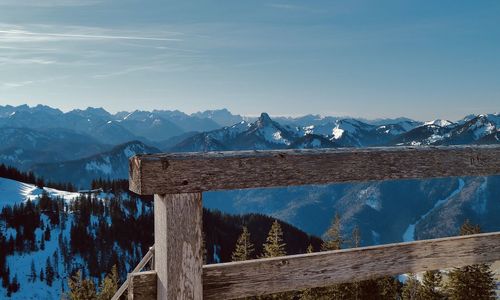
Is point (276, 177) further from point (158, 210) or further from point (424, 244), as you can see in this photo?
point (424, 244)

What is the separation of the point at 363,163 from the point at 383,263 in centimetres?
78

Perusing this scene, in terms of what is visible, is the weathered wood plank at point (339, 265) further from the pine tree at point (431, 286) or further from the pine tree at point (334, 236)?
the pine tree at point (431, 286)

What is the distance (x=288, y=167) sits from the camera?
3328mm

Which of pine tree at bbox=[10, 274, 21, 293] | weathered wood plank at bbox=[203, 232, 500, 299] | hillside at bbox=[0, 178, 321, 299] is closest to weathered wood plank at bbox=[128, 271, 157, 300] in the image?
weathered wood plank at bbox=[203, 232, 500, 299]

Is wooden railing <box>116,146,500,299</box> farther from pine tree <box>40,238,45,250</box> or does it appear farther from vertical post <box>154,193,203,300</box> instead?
pine tree <box>40,238,45,250</box>

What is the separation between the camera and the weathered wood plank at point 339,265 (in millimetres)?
3301

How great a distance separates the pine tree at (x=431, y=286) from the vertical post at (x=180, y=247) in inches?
1432

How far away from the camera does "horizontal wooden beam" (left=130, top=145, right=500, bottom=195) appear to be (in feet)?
10.1

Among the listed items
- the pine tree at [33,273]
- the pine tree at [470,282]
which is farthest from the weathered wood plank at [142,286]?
the pine tree at [33,273]

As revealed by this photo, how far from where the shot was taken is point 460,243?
3.98m

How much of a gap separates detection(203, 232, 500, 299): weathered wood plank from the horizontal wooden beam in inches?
21.1

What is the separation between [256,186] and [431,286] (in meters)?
38.4

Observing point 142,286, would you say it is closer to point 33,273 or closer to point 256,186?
point 256,186

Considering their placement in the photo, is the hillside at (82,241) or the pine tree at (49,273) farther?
the pine tree at (49,273)
